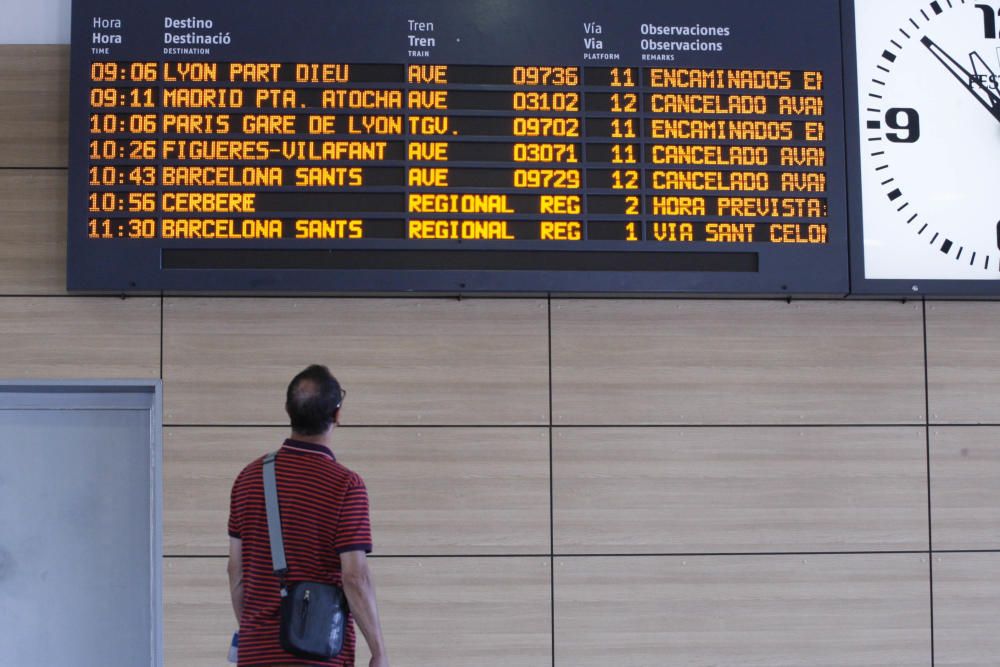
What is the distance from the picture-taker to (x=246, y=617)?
8.84ft

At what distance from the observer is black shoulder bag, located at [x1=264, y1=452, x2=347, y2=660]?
256 centimetres

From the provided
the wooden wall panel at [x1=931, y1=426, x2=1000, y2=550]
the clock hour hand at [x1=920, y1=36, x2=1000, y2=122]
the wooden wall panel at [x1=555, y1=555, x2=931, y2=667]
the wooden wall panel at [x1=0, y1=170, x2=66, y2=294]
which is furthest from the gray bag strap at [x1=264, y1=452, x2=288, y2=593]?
the clock hour hand at [x1=920, y1=36, x2=1000, y2=122]

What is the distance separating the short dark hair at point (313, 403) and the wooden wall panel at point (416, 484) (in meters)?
1.19

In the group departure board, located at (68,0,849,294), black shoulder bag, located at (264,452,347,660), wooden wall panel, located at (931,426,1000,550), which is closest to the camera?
black shoulder bag, located at (264,452,347,660)

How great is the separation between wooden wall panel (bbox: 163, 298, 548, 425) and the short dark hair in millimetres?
1193

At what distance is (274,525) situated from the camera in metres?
2.65

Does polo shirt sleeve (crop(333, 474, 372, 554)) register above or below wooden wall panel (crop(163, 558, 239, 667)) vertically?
above

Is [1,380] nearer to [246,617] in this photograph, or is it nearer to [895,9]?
[246,617]

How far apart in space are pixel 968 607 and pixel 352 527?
2657mm

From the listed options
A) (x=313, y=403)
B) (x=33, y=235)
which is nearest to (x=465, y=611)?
(x=313, y=403)

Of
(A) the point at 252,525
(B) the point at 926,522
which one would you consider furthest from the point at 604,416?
(A) the point at 252,525

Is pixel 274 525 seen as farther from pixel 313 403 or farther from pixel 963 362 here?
pixel 963 362

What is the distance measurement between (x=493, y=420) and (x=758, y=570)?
1.16 metres

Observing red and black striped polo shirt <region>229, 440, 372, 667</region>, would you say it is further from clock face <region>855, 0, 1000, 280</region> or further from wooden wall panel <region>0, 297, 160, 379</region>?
clock face <region>855, 0, 1000, 280</region>
